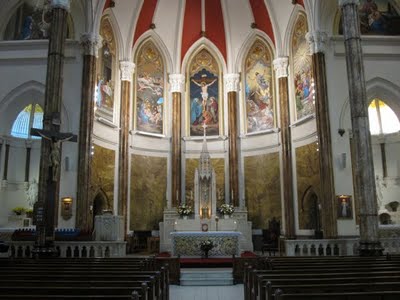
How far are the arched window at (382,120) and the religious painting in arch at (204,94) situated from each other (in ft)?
28.4

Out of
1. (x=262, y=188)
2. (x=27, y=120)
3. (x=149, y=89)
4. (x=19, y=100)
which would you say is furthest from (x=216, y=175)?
(x=19, y=100)

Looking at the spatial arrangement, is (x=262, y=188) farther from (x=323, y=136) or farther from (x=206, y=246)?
(x=206, y=246)

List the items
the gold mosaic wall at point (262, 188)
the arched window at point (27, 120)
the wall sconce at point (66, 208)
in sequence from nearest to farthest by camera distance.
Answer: the wall sconce at point (66, 208)
the arched window at point (27, 120)
the gold mosaic wall at point (262, 188)

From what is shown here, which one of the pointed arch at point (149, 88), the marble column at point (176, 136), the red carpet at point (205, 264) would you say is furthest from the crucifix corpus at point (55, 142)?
the marble column at point (176, 136)

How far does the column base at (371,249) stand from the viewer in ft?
41.0

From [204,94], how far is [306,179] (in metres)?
8.86

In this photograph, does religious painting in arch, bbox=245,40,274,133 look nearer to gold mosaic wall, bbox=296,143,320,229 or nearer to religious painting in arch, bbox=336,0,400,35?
gold mosaic wall, bbox=296,143,320,229

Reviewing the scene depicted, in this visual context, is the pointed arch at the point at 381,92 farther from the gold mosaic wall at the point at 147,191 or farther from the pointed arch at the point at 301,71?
the gold mosaic wall at the point at 147,191

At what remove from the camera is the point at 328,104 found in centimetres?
1819

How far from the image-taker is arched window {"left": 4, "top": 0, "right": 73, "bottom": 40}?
20.1 metres

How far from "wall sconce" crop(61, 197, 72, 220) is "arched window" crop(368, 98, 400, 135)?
15.6 metres

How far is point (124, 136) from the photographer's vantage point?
73.9 ft

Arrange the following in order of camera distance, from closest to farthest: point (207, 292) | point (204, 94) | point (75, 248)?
point (207, 292)
point (75, 248)
point (204, 94)

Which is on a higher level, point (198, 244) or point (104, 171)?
point (104, 171)
